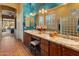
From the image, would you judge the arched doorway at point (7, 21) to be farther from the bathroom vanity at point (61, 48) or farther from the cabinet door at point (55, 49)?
the cabinet door at point (55, 49)

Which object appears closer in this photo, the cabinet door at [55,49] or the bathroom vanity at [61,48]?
the bathroom vanity at [61,48]

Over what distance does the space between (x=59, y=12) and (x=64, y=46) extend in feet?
4.89

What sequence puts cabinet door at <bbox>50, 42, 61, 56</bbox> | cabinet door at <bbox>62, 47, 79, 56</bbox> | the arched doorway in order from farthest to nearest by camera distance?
the arched doorway
cabinet door at <bbox>50, 42, 61, 56</bbox>
cabinet door at <bbox>62, 47, 79, 56</bbox>

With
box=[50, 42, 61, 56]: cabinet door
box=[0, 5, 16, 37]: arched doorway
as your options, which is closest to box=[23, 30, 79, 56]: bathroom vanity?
box=[50, 42, 61, 56]: cabinet door

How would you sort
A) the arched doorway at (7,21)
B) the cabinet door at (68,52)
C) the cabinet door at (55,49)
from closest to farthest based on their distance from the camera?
the cabinet door at (68,52) < the cabinet door at (55,49) < the arched doorway at (7,21)

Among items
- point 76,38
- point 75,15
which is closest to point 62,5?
point 75,15

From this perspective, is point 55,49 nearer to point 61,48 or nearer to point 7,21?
point 61,48

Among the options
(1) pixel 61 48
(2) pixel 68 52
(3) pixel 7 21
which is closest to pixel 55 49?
(1) pixel 61 48

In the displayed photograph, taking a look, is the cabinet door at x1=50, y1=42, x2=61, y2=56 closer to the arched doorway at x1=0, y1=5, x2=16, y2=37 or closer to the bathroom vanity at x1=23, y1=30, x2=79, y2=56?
the bathroom vanity at x1=23, y1=30, x2=79, y2=56

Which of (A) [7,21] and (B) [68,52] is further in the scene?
(A) [7,21]

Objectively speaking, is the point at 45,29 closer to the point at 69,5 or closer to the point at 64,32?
the point at 64,32

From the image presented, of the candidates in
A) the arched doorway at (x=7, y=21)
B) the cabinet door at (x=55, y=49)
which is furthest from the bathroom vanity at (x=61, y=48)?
the arched doorway at (x=7, y=21)

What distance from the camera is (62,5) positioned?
149 inches

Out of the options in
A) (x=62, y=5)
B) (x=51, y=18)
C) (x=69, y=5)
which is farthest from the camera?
(x=51, y=18)
